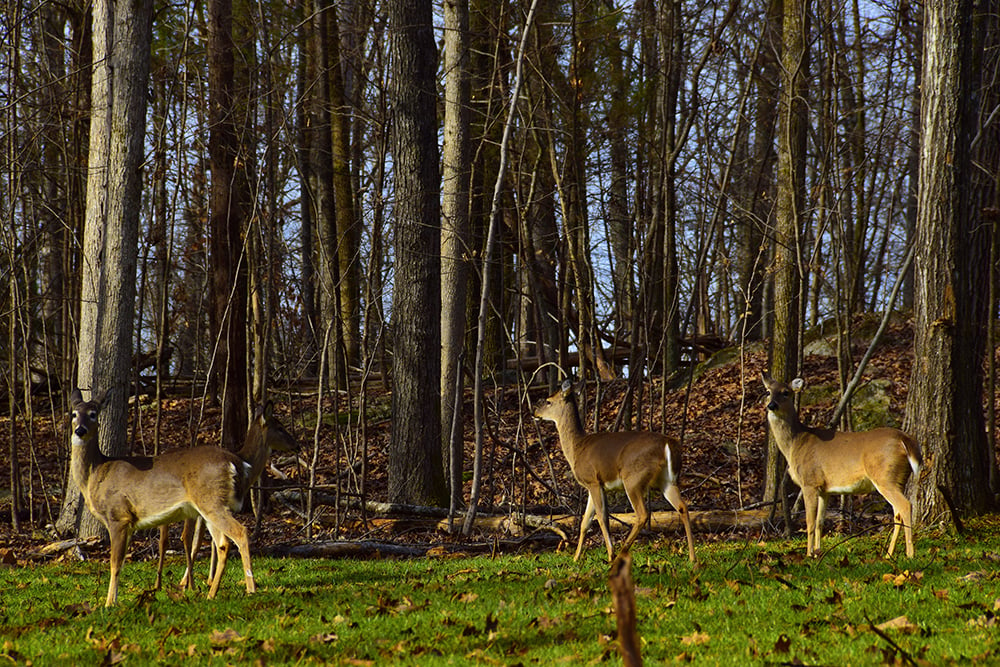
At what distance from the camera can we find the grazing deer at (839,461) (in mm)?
8133

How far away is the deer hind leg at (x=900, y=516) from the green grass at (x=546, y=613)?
17 cm

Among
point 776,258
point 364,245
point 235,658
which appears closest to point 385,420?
point 364,245

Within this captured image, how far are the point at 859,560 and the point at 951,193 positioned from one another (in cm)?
324

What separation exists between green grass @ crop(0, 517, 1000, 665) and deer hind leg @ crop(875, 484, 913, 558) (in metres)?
0.17

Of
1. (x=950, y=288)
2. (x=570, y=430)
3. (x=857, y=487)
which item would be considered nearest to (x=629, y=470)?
(x=570, y=430)

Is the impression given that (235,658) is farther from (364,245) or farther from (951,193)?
(364,245)

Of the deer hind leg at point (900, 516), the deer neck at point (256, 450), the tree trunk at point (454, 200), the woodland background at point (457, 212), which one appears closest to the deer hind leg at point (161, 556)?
the deer neck at point (256, 450)

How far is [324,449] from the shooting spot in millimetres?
17141

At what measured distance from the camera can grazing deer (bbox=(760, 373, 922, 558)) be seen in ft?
26.7

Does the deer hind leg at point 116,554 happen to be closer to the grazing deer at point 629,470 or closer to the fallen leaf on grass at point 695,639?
the grazing deer at point 629,470

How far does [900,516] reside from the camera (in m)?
8.11

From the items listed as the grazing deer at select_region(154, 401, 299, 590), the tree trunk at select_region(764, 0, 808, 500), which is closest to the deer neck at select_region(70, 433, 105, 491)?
the grazing deer at select_region(154, 401, 299, 590)

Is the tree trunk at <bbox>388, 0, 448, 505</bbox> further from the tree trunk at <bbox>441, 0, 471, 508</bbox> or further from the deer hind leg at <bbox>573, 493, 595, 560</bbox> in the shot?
the deer hind leg at <bbox>573, 493, 595, 560</bbox>

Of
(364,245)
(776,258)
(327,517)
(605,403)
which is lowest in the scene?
(327,517)
